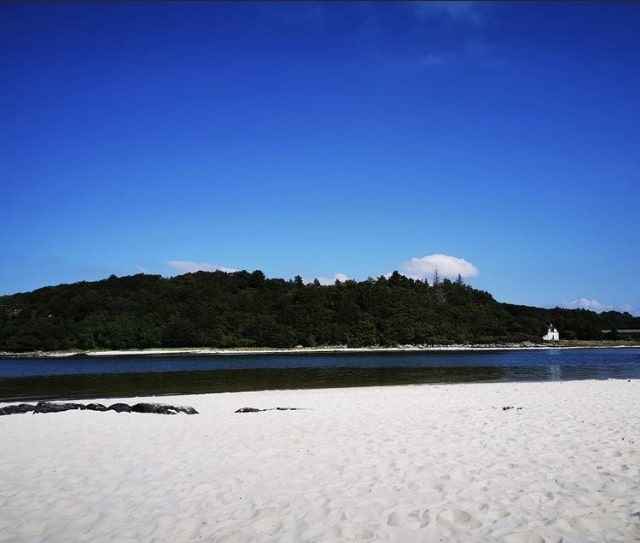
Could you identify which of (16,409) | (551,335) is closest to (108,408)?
(16,409)

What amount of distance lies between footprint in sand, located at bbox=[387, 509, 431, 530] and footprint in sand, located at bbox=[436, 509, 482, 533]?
170 mm

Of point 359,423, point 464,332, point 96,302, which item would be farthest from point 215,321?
point 359,423

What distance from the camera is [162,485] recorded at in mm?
8141

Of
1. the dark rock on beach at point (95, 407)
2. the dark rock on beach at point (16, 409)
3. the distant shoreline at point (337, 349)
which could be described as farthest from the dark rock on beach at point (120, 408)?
the distant shoreline at point (337, 349)

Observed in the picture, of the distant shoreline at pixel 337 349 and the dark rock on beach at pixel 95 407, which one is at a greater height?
the dark rock on beach at pixel 95 407

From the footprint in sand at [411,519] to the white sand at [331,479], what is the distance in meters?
0.03

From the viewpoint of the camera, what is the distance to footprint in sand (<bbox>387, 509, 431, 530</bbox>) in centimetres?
615

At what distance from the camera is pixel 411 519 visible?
249 inches

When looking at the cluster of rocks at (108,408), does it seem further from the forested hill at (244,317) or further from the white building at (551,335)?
the white building at (551,335)

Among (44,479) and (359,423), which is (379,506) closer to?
(44,479)

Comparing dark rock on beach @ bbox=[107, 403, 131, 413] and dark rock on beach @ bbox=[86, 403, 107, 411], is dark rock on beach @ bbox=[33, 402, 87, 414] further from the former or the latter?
dark rock on beach @ bbox=[107, 403, 131, 413]

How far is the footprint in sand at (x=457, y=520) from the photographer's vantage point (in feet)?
19.7

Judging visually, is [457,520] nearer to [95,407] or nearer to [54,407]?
[95,407]

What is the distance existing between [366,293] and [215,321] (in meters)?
52.6
